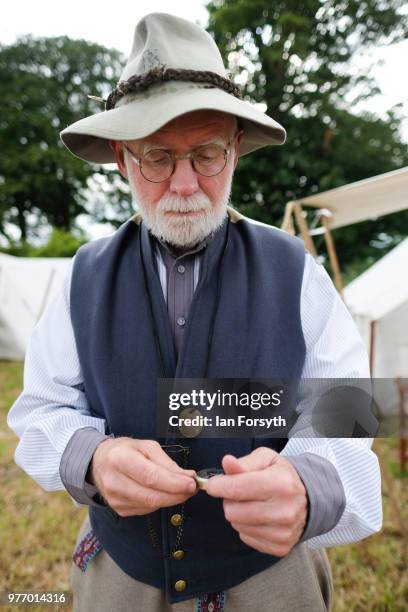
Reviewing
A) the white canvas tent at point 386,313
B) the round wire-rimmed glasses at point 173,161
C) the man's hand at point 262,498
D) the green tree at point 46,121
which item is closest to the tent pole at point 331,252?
the white canvas tent at point 386,313

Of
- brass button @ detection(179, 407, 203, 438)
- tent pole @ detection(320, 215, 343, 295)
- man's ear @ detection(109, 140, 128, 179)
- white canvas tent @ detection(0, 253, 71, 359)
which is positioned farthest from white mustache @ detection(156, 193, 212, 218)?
white canvas tent @ detection(0, 253, 71, 359)

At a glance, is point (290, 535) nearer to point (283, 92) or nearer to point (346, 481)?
point (346, 481)

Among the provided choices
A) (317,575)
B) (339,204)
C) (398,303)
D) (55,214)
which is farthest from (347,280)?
(55,214)

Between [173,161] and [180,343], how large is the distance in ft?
1.32

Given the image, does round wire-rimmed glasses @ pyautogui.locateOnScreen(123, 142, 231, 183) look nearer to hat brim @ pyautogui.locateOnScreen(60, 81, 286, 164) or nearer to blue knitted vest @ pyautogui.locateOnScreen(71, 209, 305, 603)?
hat brim @ pyautogui.locateOnScreen(60, 81, 286, 164)

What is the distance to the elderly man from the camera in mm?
951

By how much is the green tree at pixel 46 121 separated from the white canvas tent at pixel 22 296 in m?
10.0

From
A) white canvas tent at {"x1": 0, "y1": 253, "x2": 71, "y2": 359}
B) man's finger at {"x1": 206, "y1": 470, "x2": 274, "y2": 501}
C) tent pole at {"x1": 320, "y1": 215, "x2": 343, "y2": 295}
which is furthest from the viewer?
white canvas tent at {"x1": 0, "y1": 253, "x2": 71, "y2": 359}

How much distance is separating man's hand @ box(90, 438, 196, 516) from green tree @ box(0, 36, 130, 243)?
57.5 feet

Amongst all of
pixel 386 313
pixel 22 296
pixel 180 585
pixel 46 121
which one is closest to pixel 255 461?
pixel 180 585

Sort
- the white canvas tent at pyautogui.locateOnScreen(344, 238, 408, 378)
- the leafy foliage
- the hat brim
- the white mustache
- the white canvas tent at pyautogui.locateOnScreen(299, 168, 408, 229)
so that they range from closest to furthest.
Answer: the hat brim, the white mustache, the white canvas tent at pyautogui.locateOnScreen(299, 168, 408, 229), the white canvas tent at pyautogui.locateOnScreen(344, 238, 408, 378), the leafy foliage

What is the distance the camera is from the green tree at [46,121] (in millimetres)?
16900

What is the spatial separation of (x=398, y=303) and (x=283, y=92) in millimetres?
6986

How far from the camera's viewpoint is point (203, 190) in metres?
1.05
